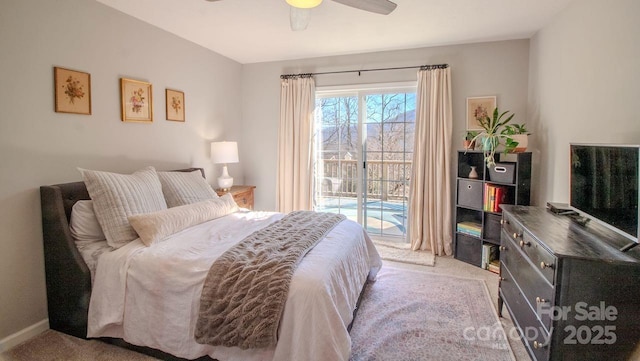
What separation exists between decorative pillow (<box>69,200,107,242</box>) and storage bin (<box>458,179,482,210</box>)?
10.8ft

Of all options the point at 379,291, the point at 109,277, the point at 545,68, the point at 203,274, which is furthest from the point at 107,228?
the point at 545,68

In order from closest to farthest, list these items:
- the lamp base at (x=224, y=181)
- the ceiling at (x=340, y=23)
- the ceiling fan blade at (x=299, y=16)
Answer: the ceiling fan blade at (x=299, y=16) → the ceiling at (x=340, y=23) → the lamp base at (x=224, y=181)

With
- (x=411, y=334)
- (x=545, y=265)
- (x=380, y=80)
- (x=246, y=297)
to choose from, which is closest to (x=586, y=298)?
(x=545, y=265)

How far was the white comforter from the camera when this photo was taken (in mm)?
1550

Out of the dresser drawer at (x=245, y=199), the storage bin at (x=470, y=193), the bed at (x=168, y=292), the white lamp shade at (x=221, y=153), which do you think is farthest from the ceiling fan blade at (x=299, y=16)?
the storage bin at (x=470, y=193)

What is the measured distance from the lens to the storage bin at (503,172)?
118 inches

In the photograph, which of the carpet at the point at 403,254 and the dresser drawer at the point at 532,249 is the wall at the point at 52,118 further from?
the dresser drawer at the point at 532,249

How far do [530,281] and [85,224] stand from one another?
9.15 feet

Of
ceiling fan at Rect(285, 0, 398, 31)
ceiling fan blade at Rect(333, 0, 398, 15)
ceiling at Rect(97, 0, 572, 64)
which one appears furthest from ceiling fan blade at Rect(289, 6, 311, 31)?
ceiling at Rect(97, 0, 572, 64)

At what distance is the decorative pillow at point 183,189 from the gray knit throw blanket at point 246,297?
1.10m

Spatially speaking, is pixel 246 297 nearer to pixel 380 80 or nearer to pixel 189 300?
pixel 189 300

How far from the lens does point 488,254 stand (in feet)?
10.4

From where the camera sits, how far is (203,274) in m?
1.75

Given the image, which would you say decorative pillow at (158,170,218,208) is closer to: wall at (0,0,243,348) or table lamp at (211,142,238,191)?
wall at (0,0,243,348)
